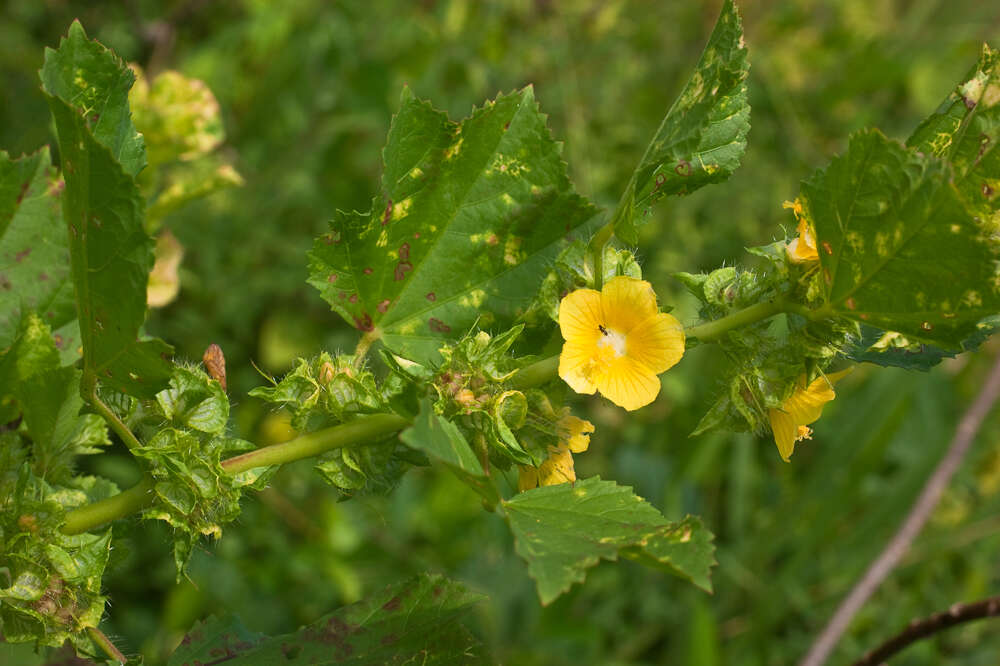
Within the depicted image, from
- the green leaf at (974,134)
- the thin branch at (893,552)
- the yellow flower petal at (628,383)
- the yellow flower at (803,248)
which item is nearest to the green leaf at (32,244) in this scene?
the yellow flower petal at (628,383)

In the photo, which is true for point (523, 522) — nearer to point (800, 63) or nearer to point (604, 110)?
point (604, 110)

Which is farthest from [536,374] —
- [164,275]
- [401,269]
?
[164,275]

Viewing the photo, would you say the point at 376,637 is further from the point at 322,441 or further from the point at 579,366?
the point at 579,366

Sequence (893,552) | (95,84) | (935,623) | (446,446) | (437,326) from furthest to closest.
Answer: (893,552)
(935,623)
(437,326)
(95,84)
(446,446)

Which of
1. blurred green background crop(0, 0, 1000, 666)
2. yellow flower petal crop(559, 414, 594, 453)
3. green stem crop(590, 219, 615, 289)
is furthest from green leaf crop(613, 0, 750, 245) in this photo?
blurred green background crop(0, 0, 1000, 666)

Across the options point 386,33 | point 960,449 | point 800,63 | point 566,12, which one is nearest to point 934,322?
point 960,449
